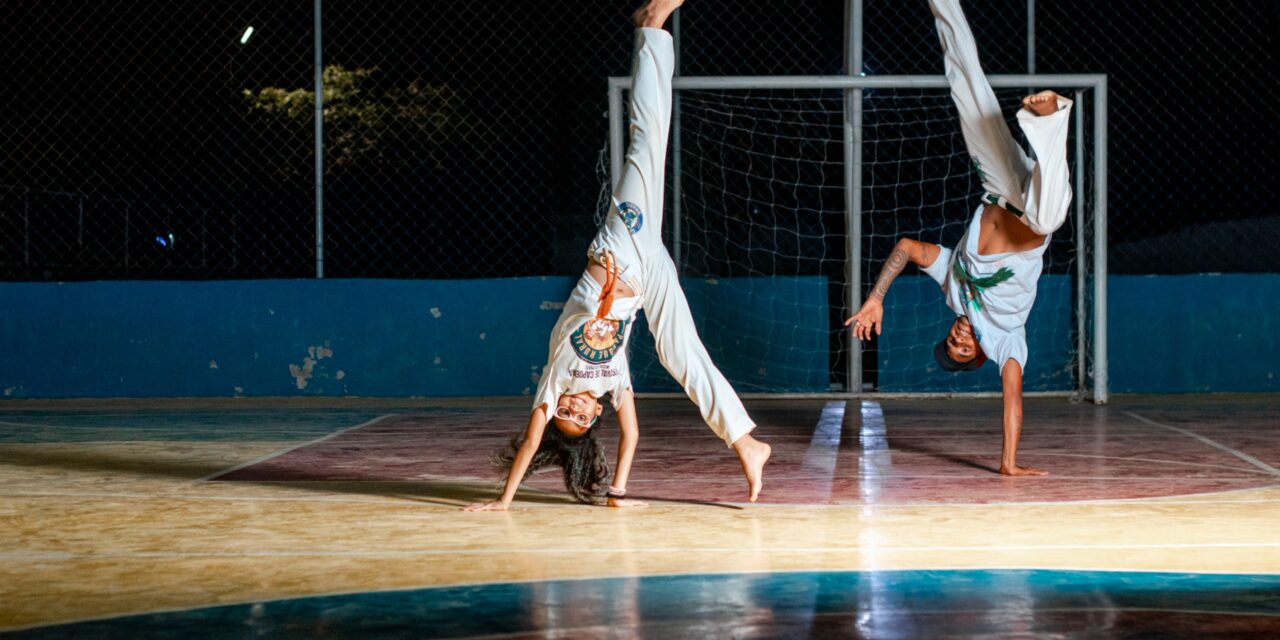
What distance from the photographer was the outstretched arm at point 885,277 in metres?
7.56

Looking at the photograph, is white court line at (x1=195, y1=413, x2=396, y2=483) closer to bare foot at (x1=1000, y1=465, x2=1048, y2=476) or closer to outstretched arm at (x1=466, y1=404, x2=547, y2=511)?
outstretched arm at (x1=466, y1=404, x2=547, y2=511)

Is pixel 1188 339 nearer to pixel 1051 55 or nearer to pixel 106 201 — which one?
pixel 1051 55

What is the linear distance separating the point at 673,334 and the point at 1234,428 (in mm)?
5133

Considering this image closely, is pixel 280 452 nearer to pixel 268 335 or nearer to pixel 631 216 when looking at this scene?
pixel 631 216

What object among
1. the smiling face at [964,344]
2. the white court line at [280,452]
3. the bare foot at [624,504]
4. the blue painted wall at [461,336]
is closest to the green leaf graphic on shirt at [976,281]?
the smiling face at [964,344]

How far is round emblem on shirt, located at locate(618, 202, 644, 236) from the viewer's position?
6715 millimetres

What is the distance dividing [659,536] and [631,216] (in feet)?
5.21

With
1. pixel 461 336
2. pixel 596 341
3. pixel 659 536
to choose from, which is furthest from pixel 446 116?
pixel 659 536

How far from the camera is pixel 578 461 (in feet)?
22.0

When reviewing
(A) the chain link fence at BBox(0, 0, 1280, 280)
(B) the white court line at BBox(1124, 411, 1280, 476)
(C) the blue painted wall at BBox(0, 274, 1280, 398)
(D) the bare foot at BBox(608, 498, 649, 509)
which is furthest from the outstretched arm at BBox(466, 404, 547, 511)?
(A) the chain link fence at BBox(0, 0, 1280, 280)

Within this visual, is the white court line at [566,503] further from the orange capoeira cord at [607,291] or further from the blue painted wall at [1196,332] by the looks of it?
the blue painted wall at [1196,332]

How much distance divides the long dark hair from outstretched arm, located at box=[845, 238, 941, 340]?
5.02ft

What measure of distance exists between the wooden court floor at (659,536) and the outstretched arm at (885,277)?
795 mm

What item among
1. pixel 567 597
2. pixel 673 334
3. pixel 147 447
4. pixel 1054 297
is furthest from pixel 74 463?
pixel 1054 297
